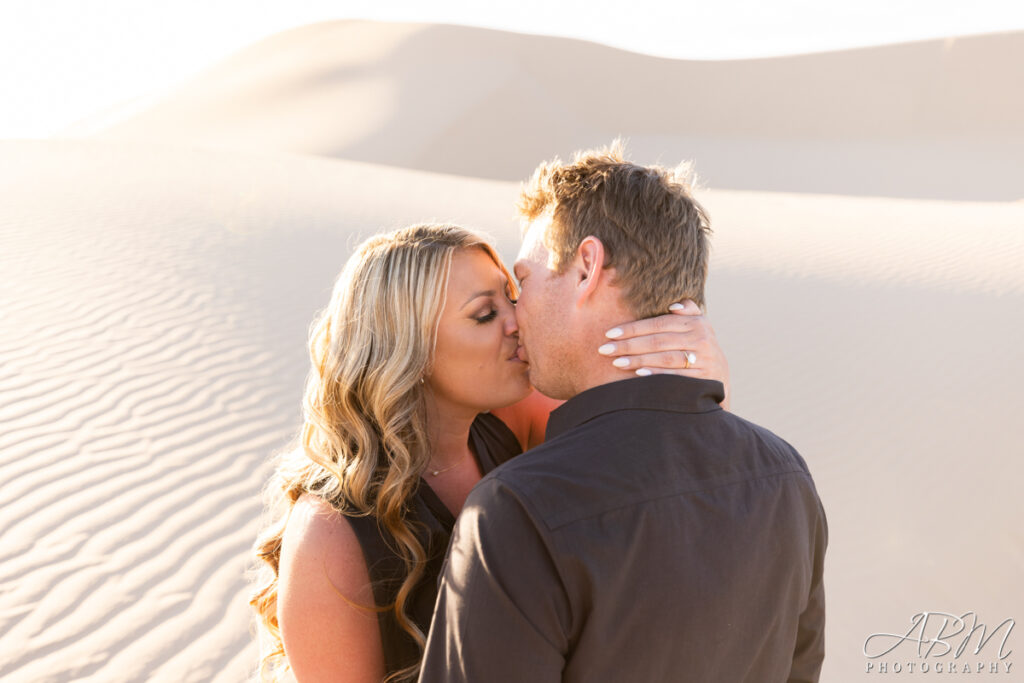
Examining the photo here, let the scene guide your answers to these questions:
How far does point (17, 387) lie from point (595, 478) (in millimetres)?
6640

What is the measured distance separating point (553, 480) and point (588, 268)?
1.72 ft

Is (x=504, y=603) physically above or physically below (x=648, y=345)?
below

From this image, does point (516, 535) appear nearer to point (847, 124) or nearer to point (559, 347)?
point (559, 347)

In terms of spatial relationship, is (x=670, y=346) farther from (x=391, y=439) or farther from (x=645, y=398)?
(x=391, y=439)

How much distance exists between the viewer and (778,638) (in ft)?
5.69

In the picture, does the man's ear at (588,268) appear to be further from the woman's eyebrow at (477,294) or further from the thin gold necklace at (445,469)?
the thin gold necklace at (445,469)

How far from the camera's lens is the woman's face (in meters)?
2.34

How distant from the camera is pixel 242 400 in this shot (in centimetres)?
683

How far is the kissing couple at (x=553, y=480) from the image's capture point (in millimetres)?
1441

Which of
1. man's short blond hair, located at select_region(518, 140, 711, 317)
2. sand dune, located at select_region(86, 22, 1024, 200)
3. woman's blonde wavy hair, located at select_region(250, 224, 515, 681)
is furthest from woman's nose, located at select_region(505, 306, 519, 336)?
sand dune, located at select_region(86, 22, 1024, 200)

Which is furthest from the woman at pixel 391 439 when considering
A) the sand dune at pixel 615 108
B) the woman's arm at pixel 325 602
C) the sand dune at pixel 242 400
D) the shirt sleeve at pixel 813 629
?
the sand dune at pixel 615 108

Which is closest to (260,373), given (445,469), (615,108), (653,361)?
(445,469)

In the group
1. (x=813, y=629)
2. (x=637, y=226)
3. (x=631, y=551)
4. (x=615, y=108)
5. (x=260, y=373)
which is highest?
(x=615, y=108)

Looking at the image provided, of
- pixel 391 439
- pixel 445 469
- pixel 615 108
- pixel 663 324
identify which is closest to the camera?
pixel 663 324
